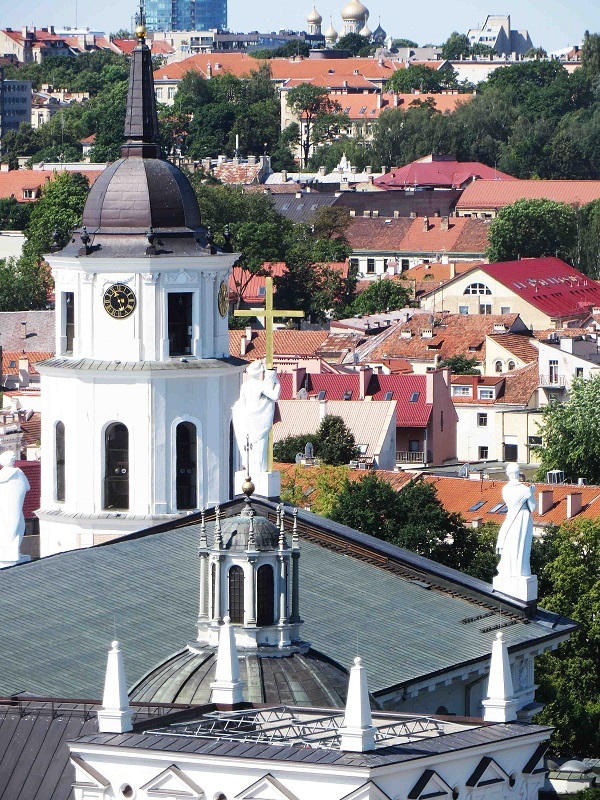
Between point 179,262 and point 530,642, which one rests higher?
point 179,262

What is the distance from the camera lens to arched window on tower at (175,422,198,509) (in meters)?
51.3

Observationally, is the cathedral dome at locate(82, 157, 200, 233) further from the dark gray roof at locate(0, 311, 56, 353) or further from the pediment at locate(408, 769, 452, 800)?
the dark gray roof at locate(0, 311, 56, 353)

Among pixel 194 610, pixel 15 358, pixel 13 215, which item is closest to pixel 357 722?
pixel 194 610

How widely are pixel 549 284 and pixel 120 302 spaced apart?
10716 cm

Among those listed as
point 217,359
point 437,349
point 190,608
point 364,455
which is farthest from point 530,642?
point 437,349

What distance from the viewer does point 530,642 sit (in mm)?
46344

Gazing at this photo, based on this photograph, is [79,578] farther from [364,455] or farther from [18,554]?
[364,455]

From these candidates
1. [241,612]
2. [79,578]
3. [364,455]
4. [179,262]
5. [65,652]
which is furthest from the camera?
[364,455]

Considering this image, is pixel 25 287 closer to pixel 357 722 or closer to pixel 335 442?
pixel 335 442

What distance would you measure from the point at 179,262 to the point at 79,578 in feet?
23.2

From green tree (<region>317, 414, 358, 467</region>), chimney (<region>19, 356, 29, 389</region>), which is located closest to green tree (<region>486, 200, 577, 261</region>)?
chimney (<region>19, 356, 29, 389</region>)

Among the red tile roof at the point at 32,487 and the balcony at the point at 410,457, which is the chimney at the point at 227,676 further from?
the balcony at the point at 410,457

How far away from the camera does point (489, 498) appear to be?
296 ft

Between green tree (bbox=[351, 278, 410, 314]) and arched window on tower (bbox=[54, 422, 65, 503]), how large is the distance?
103 meters
